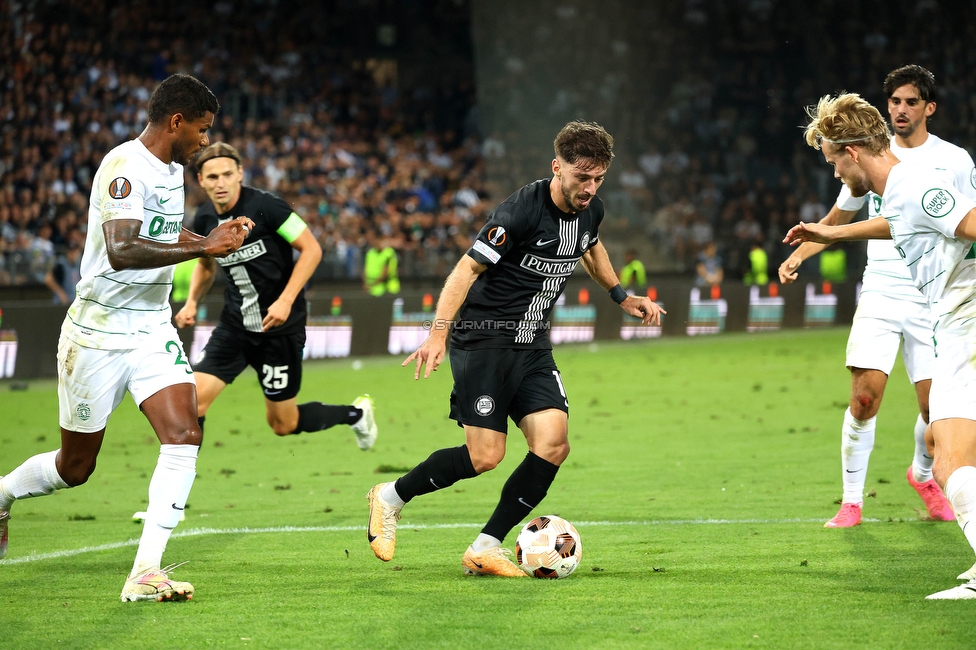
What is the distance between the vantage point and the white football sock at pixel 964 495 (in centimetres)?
463

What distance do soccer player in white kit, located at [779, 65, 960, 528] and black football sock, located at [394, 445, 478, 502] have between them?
2.17 metres

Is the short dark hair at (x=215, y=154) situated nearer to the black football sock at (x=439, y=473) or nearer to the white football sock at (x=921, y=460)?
the black football sock at (x=439, y=473)

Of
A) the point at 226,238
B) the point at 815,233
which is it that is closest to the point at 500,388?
the point at 226,238

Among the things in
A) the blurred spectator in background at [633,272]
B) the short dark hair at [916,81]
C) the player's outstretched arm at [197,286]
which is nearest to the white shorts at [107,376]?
the player's outstretched arm at [197,286]

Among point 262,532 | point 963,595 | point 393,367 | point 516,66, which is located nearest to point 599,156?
point 963,595

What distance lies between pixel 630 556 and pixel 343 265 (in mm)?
Answer: 16228

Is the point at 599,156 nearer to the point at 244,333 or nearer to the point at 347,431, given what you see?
the point at 244,333

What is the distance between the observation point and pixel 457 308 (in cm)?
558

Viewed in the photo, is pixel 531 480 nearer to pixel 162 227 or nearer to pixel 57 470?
pixel 162 227

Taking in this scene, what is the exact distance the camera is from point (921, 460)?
6.98m

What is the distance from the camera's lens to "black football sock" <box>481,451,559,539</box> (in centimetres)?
573

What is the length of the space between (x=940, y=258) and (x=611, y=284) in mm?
1906

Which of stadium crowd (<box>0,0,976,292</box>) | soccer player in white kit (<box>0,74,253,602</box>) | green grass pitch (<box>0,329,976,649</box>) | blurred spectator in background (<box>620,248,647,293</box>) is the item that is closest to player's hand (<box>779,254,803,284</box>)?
green grass pitch (<box>0,329,976,649</box>)

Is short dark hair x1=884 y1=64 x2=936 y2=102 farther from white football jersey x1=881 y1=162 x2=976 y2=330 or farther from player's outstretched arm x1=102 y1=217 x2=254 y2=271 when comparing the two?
player's outstretched arm x1=102 y1=217 x2=254 y2=271
